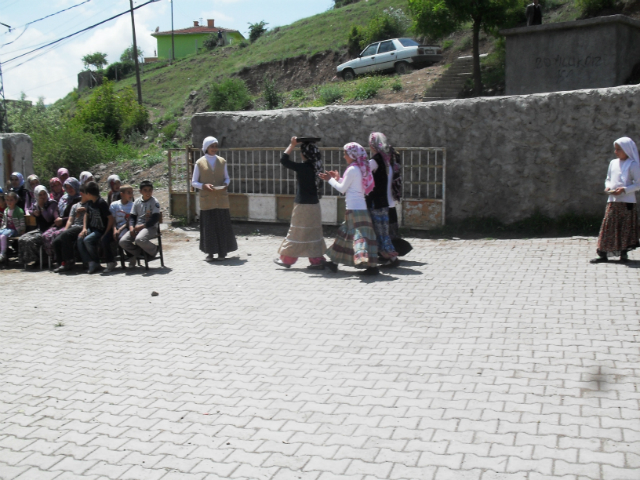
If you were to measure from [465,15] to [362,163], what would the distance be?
11.7 metres

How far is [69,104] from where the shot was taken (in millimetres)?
61094

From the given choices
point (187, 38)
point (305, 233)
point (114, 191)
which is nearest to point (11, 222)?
point (114, 191)

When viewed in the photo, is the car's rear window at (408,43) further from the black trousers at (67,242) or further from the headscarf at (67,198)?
the black trousers at (67,242)

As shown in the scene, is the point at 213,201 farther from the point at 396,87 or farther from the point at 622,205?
the point at 396,87

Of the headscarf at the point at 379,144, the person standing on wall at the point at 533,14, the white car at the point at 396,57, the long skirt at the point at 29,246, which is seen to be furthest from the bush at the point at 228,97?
the headscarf at the point at 379,144

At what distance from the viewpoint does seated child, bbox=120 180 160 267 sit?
29.1 feet

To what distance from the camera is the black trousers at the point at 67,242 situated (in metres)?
9.23

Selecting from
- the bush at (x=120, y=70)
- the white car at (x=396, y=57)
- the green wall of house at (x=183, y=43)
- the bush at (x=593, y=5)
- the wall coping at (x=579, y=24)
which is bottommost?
the wall coping at (x=579, y=24)

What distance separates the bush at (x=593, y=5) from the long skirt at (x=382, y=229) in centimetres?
1497

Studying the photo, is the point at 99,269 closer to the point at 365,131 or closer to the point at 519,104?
the point at 365,131

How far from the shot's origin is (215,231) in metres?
9.48

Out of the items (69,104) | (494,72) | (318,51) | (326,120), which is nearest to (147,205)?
(326,120)

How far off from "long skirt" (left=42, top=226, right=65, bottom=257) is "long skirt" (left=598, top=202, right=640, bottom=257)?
7529 mm

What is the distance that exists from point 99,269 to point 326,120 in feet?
16.4
